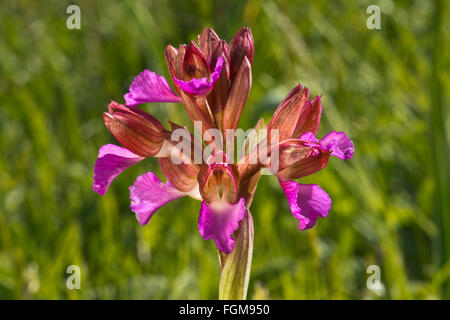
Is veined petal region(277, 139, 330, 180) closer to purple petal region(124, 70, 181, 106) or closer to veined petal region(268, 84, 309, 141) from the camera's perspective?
veined petal region(268, 84, 309, 141)

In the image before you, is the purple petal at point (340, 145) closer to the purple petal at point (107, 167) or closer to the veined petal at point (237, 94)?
the veined petal at point (237, 94)

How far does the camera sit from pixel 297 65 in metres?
2.42

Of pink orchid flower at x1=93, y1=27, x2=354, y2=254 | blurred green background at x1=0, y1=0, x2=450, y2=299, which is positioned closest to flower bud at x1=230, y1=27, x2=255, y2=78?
pink orchid flower at x1=93, y1=27, x2=354, y2=254

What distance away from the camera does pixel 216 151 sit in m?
0.82

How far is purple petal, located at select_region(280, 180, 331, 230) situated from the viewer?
79 cm

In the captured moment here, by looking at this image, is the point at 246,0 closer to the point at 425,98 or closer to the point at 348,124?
the point at 348,124

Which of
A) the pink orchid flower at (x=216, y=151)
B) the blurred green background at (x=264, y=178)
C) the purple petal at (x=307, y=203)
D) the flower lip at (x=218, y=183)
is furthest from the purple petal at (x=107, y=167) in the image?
the blurred green background at (x=264, y=178)

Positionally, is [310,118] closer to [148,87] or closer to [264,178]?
[148,87]

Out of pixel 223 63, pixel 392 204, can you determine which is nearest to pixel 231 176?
pixel 223 63

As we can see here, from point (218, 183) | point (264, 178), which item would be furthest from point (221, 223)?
point (264, 178)

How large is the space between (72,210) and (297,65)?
44.4 inches

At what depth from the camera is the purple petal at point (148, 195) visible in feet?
2.79

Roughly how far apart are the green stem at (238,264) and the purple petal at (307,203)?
84 millimetres

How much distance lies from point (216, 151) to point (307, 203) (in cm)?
15
